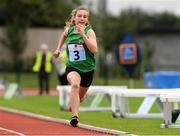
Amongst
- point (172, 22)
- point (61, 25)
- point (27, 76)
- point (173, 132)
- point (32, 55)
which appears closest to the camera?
point (173, 132)

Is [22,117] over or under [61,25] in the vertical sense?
under

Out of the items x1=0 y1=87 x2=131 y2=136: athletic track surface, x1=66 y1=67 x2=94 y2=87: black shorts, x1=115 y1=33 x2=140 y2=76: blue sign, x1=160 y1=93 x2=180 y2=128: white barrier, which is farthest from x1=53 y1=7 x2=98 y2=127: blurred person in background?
x1=115 y1=33 x2=140 y2=76: blue sign

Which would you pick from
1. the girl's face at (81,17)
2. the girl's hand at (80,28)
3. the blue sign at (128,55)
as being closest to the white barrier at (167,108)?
the girl's hand at (80,28)

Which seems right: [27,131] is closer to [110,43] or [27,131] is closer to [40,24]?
[40,24]

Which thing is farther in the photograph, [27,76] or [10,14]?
[10,14]

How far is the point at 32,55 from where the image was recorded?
53.8 metres

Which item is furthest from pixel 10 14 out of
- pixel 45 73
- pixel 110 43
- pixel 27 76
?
pixel 45 73

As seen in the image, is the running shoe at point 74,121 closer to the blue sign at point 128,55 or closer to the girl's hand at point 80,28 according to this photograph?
the girl's hand at point 80,28

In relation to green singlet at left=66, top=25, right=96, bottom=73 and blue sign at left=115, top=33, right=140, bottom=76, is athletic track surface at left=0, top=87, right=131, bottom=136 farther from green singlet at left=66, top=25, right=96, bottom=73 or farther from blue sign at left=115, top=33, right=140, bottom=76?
blue sign at left=115, top=33, right=140, bottom=76

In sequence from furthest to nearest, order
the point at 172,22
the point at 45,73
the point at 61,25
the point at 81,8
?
the point at 172,22 → the point at 61,25 → the point at 45,73 → the point at 81,8

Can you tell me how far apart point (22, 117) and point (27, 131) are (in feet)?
14.4

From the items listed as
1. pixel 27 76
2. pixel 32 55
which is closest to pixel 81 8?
pixel 27 76

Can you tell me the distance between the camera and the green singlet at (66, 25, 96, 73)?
12195mm

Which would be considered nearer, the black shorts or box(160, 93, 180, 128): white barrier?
box(160, 93, 180, 128): white barrier
